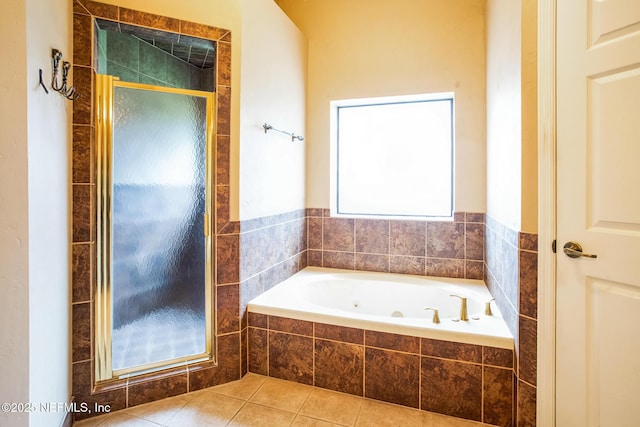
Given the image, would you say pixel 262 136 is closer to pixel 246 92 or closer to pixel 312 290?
pixel 246 92

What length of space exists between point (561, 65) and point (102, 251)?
235 centimetres

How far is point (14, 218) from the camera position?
112cm

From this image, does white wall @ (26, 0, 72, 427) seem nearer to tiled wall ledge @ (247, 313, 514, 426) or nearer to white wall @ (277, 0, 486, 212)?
tiled wall ledge @ (247, 313, 514, 426)

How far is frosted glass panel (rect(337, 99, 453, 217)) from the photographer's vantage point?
269cm

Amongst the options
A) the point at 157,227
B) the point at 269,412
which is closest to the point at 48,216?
the point at 157,227

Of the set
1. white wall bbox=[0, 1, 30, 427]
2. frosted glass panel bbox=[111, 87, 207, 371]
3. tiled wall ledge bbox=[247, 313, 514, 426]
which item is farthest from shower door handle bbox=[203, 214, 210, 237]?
white wall bbox=[0, 1, 30, 427]

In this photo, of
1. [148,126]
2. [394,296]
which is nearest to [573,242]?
[394,296]

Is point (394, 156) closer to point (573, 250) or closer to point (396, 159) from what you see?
point (396, 159)

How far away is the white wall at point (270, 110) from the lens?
1.99 meters

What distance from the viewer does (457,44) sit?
8.07 feet

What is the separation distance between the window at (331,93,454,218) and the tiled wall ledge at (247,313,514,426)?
129cm

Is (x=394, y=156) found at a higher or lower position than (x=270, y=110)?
lower

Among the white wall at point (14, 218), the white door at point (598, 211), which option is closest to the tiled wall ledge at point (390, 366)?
the white door at point (598, 211)

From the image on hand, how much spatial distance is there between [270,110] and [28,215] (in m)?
1.53
